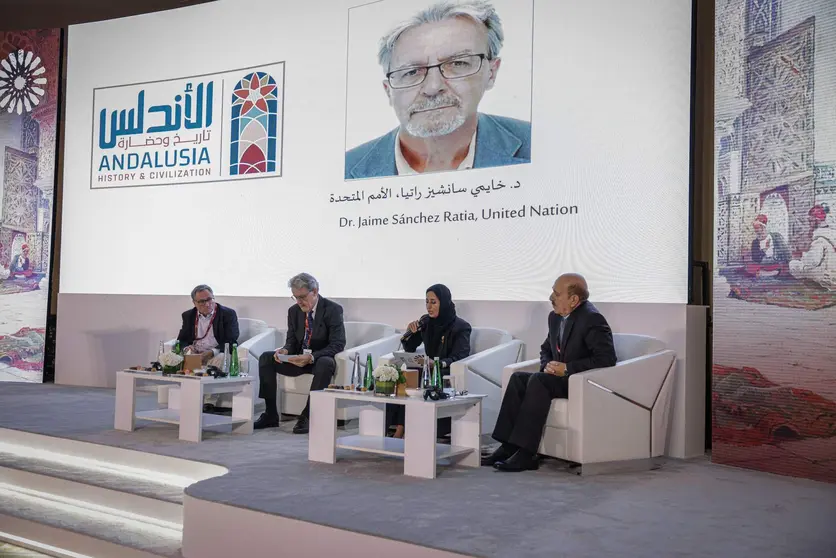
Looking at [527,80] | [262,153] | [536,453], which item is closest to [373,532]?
[536,453]

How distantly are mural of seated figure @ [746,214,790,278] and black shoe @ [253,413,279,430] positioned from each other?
313 centimetres

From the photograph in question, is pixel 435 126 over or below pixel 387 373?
over

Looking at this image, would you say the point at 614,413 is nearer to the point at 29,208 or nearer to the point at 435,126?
the point at 435,126

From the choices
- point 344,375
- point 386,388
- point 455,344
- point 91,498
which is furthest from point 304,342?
point 91,498

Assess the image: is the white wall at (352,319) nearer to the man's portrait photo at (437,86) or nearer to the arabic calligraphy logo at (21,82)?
the man's portrait photo at (437,86)

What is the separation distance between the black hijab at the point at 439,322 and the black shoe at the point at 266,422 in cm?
117

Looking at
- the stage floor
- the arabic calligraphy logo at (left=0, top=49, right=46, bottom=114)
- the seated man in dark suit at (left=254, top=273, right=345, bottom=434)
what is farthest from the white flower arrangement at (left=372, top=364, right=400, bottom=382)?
the arabic calligraphy logo at (left=0, top=49, right=46, bottom=114)

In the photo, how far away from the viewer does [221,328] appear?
6.03 m

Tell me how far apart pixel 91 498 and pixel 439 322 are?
228cm

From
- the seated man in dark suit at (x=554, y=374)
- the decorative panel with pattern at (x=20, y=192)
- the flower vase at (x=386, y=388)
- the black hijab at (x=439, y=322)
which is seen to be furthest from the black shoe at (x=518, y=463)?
the decorative panel with pattern at (x=20, y=192)

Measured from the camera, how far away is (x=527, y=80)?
5617 mm

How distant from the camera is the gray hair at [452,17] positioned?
5.78 metres

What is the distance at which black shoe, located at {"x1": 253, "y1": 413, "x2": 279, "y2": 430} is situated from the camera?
5.47 meters

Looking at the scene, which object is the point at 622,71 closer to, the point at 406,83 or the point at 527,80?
the point at 527,80
